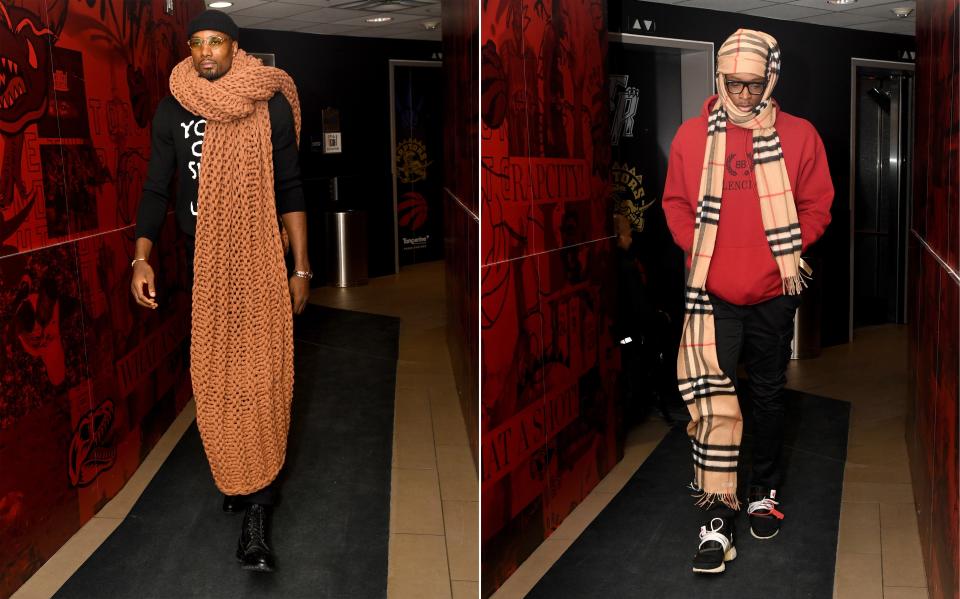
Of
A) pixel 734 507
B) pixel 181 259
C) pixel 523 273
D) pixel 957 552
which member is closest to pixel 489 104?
pixel 523 273

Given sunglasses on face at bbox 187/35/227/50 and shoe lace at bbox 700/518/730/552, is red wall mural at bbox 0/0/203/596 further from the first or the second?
shoe lace at bbox 700/518/730/552

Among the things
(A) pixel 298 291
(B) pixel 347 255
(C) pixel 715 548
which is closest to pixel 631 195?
(B) pixel 347 255

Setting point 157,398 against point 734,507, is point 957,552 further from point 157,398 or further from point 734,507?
point 157,398

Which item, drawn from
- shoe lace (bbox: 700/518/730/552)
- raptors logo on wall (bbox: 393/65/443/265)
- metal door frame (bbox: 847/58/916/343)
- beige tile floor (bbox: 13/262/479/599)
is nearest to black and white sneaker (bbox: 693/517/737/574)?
shoe lace (bbox: 700/518/730/552)

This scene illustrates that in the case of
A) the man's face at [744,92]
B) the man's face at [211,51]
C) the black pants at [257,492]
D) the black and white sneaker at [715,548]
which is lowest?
the black and white sneaker at [715,548]

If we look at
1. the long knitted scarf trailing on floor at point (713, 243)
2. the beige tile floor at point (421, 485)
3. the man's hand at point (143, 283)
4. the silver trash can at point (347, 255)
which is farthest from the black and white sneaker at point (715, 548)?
the man's hand at point (143, 283)

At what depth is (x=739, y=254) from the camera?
279 centimetres

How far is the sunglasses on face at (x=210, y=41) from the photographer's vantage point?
7.58ft

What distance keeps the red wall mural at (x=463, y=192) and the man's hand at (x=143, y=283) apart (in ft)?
2.82

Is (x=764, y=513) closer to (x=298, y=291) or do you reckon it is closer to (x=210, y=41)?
(x=298, y=291)

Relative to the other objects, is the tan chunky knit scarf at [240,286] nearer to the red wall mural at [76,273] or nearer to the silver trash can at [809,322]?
the red wall mural at [76,273]

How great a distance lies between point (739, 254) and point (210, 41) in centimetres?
155

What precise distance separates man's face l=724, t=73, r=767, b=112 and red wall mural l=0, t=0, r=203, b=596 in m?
1.41

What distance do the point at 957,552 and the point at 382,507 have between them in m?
1.45
